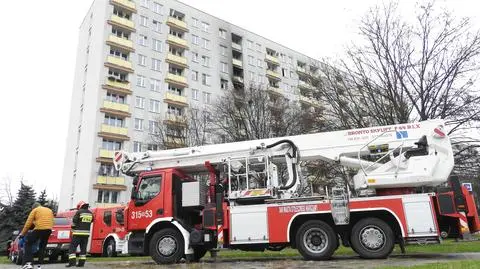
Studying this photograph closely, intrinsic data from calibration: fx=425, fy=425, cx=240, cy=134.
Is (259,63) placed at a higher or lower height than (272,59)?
lower

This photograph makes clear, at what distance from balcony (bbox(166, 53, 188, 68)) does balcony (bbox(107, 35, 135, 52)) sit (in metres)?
4.79

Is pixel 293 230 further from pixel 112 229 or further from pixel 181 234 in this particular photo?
pixel 112 229

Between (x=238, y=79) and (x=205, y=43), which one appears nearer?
(x=205, y=43)

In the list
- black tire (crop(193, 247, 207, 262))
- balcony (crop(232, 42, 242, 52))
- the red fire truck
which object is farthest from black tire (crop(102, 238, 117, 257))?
balcony (crop(232, 42, 242, 52))

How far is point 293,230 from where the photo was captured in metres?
11.1

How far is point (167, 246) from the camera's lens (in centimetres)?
1170

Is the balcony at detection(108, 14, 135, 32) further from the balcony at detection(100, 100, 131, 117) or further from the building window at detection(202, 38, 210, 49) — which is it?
the building window at detection(202, 38, 210, 49)

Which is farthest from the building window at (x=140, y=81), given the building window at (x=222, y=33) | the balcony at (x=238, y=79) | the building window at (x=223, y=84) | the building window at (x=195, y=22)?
the building window at (x=222, y=33)

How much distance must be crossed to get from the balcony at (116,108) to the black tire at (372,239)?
37.8 meters

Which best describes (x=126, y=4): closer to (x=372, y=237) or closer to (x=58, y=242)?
(x=58, y=242)

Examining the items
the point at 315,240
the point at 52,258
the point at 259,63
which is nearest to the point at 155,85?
the point at 259,63

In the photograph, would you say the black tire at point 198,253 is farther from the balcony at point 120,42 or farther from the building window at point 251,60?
the building window at point 251,60

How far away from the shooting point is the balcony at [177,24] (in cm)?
5318

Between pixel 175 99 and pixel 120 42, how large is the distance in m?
8.77
